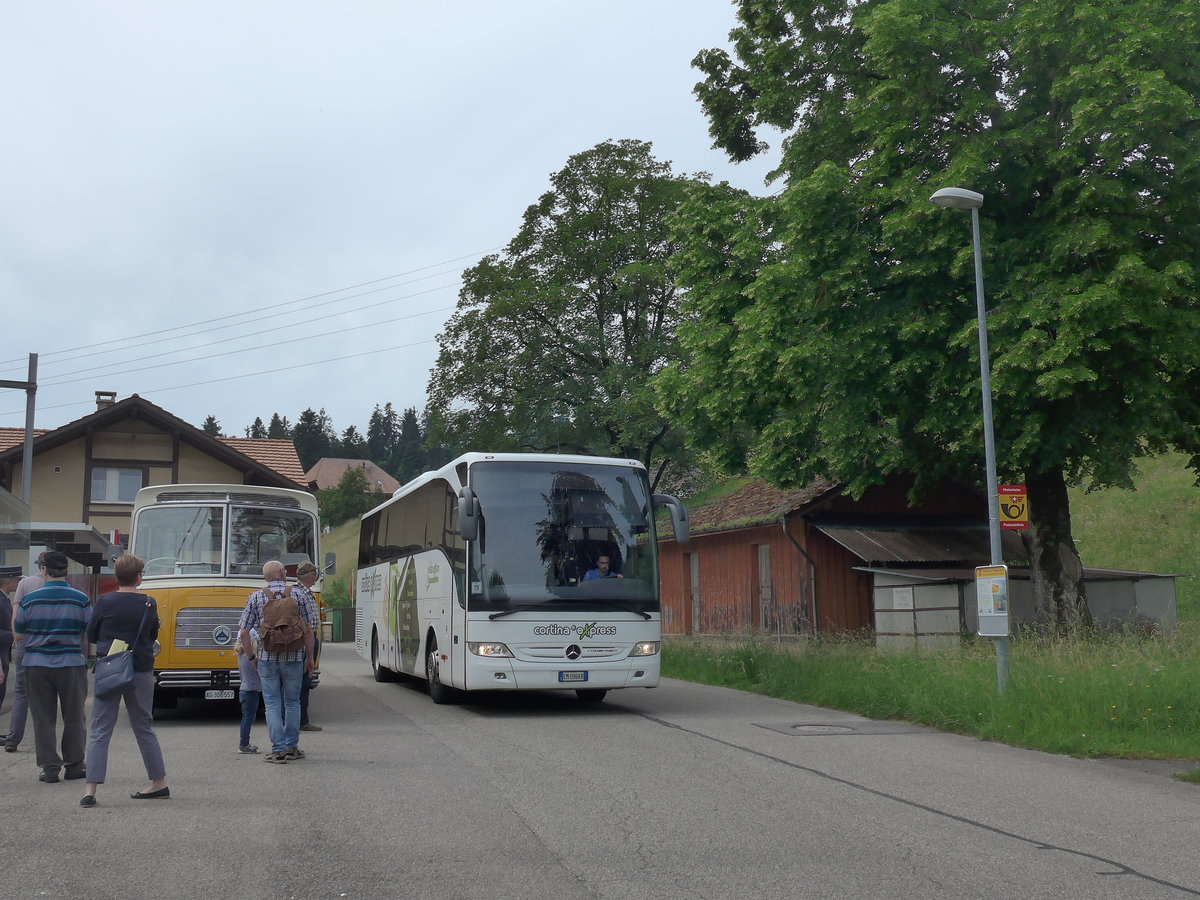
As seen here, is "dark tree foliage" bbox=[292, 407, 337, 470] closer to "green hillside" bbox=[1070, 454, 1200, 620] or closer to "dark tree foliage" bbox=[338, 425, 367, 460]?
"dark tree foliage" bbox=[338, 425, 367, 460]

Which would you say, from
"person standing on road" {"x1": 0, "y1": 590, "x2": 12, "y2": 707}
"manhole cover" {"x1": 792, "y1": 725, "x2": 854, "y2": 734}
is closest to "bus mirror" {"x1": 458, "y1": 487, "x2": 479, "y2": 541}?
"manhole cover" {"x1": 792, "y1": 725, "x2": 854, "y2": 734}

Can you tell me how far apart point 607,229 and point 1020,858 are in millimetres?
32379

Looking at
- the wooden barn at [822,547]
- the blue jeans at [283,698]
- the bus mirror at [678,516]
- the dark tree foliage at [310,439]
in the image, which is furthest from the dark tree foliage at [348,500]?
the blue jeans at [283,698]

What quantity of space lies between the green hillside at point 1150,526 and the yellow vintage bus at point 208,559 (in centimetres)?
2757

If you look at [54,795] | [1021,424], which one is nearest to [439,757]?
[54,795]

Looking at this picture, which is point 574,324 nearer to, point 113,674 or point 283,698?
point 283,698

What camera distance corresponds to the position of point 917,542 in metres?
28.0

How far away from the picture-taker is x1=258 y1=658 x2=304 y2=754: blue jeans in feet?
35.0

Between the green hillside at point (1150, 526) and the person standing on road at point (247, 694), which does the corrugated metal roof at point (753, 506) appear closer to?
the green hillside at point (1150, 526)

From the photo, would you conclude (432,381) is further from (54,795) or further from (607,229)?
(54,795)

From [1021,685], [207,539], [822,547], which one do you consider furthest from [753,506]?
[207,539]

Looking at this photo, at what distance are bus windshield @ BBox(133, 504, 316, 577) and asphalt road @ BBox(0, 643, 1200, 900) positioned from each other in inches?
101

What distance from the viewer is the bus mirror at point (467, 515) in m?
14.2

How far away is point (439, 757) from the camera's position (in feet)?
36.0
